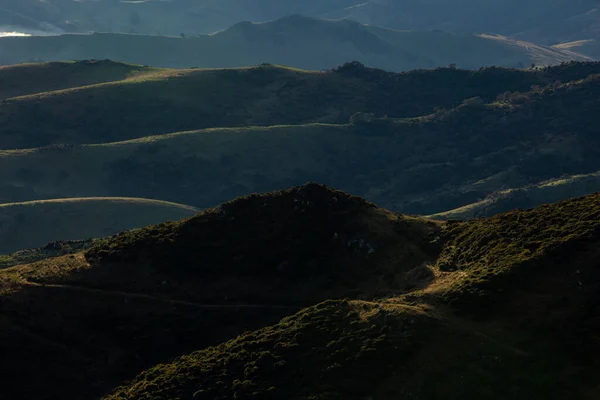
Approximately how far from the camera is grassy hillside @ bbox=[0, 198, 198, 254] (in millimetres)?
153250

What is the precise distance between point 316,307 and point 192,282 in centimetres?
1262

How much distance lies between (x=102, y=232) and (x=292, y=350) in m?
117

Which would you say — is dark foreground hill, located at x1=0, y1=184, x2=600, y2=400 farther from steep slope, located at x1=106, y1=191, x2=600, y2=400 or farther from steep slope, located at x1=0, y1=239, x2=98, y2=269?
steep slope, located at x1=0, y1=239, x2=98, y2=269

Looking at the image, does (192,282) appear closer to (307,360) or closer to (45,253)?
(307,360)

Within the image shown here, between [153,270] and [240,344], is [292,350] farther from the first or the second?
[153,270]

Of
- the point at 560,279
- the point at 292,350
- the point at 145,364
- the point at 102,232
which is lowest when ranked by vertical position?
the point at 102,232

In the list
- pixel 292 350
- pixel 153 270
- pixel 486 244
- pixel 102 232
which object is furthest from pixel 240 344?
pixel 102 232

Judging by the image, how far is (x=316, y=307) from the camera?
46.9m

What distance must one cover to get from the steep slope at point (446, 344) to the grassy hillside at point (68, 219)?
11155 cm

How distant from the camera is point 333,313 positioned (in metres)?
45.6

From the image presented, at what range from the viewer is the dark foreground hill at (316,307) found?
40062 mm

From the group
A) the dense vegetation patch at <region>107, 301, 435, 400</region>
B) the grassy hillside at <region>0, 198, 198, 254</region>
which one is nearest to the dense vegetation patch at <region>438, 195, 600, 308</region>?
the dense vegetation patch at <region>107, 301, 435, 400</region>

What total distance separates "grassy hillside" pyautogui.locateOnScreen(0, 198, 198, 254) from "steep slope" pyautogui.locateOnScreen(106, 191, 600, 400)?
366ft

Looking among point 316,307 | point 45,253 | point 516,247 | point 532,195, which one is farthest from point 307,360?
point 532,195
